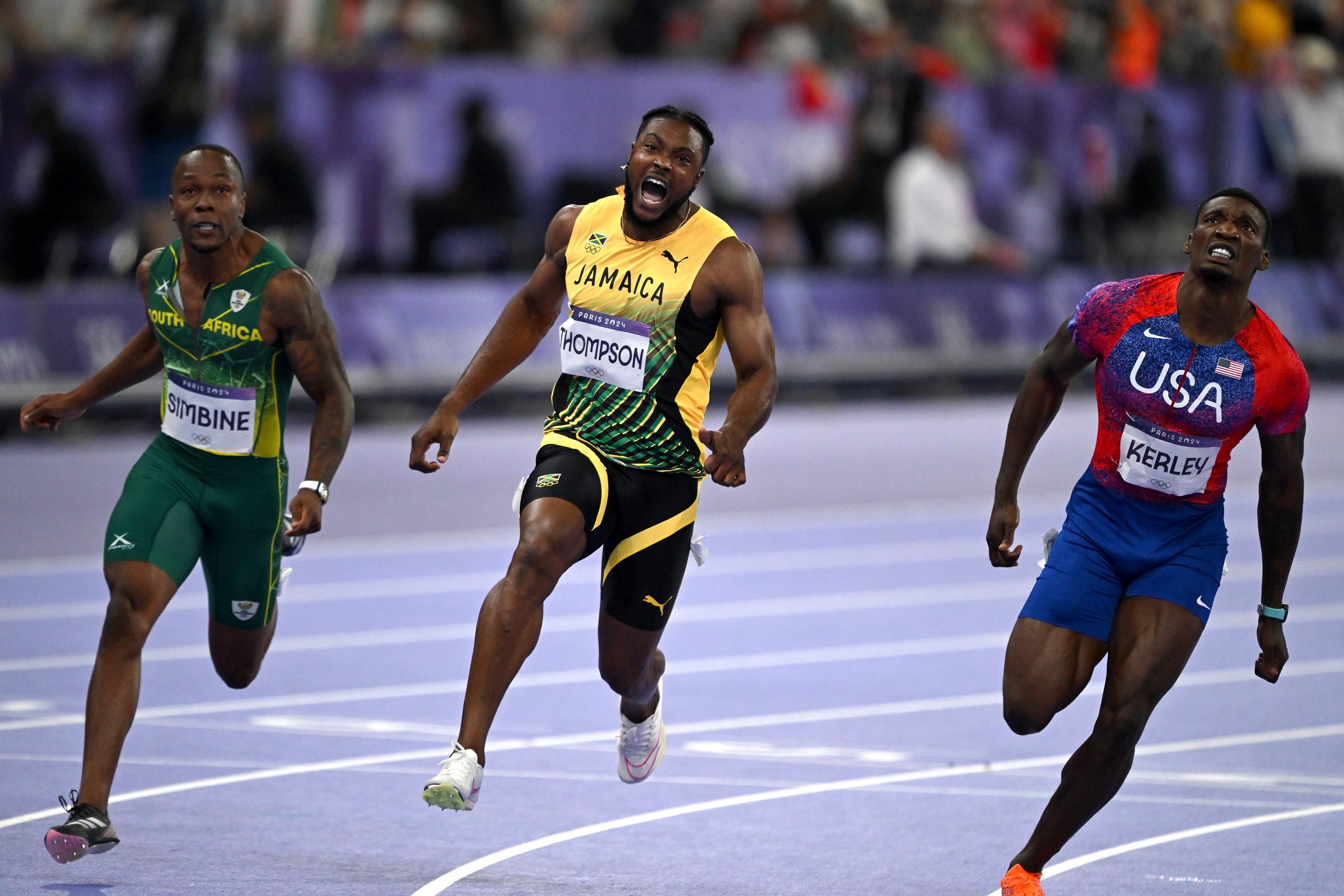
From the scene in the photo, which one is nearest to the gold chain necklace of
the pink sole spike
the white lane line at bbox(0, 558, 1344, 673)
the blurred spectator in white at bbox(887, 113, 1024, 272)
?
the pink sole spike

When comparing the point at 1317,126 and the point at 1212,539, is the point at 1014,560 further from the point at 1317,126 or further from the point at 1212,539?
the point at 1317,126

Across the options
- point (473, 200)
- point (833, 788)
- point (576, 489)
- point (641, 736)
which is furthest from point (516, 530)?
point (576, 489)

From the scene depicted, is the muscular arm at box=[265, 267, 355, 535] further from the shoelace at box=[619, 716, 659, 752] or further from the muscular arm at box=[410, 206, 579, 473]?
the shoelace at box=[619, 716, 659, 752]

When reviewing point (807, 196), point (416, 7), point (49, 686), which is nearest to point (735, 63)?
point (807, 196)

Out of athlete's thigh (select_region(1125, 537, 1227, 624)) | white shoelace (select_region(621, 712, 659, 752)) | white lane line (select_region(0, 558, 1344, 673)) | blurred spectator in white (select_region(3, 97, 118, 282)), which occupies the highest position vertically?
blurred spectator in white (select_region(3, 97, 118, 282))

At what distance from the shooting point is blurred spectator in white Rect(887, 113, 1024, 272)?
71.0ft

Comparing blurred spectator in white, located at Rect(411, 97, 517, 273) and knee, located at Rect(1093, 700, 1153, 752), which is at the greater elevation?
blurred spectator in white, located at Rect(411, 97, 517, 273)

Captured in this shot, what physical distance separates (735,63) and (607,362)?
52.7 feet

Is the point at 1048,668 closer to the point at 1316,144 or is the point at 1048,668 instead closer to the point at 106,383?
the point at 106,383

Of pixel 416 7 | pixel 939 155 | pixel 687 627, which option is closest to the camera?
pixel 687 627

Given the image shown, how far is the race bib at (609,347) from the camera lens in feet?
22.9

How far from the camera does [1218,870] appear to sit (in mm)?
6848

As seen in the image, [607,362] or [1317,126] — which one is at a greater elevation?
[1317,126]

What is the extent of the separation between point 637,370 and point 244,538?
1.51m
